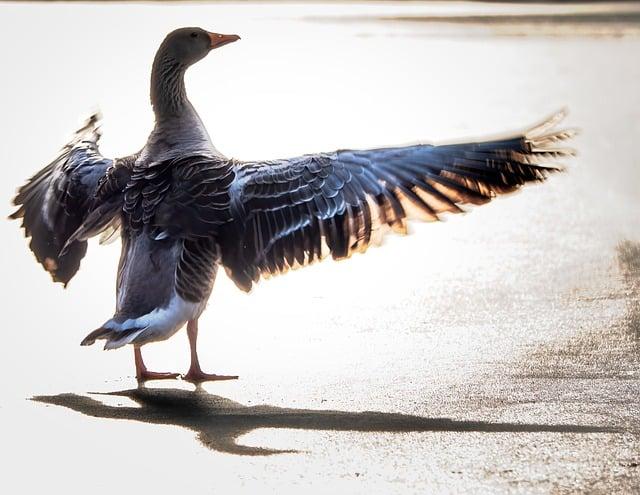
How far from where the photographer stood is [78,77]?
50.1 feet

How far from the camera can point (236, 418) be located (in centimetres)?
557

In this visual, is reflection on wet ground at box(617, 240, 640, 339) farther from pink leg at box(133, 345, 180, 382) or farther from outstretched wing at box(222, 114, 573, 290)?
pink leg at box(133, 345, 180, 382)

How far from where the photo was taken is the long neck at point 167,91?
693cm

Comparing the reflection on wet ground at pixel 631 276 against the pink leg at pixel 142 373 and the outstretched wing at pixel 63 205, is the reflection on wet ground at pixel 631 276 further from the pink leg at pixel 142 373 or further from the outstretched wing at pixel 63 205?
the outstretched wing at pixel 63 205

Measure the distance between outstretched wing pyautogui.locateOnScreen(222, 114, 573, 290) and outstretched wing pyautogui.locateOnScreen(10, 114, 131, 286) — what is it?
0.75 metres

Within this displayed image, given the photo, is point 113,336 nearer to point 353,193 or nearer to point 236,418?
point 236,418

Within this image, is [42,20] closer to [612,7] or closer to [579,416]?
[612,7]

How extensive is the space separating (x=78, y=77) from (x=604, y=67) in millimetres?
6836

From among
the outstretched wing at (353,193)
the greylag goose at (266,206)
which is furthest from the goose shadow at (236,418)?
the outstretched wing at (353,193)

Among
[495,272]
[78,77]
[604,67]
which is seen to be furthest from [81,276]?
[604,67]

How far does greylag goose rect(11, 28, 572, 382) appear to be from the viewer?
19.6ft

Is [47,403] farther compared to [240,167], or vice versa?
[240,167]

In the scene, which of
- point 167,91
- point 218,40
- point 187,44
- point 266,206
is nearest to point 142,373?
point 266,206

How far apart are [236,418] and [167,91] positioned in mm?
2152
